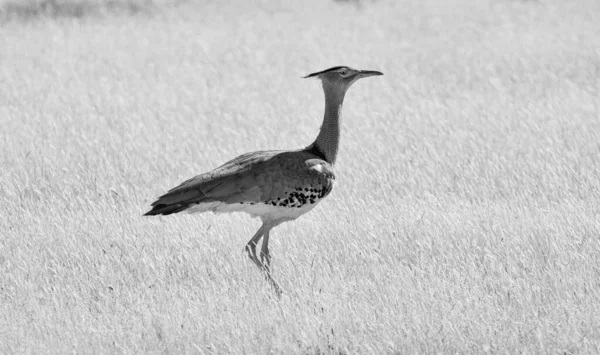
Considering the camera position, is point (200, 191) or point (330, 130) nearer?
point (200, 191)

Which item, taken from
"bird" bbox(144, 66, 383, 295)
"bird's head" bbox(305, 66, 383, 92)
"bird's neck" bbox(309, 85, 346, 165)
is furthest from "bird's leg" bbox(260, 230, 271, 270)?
"bird's head" bbox(305, 66, 383, 92)

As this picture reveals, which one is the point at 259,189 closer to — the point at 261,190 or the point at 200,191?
the point at 261,190

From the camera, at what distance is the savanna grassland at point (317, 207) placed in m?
4.69

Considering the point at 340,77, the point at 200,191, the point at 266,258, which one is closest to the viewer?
the point at 200,191

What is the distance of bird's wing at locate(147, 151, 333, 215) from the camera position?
5477 millimetres

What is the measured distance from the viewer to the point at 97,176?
25.5 feet

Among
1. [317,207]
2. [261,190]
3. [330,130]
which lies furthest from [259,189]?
[317,207]

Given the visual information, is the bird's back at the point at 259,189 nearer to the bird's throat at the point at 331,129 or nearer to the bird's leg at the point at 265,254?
the bird's leg at the point at 265,254

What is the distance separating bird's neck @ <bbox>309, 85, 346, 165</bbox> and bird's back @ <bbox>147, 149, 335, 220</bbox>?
0.29m

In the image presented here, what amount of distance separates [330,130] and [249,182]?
0.77m

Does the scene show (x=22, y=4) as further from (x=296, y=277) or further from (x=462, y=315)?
(x=462, y=315)

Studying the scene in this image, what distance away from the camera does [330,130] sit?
20.0ft

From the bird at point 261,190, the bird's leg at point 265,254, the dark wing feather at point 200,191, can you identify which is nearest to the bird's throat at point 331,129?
the bird at point 261,190

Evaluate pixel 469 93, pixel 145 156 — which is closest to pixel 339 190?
pixel 145 156
